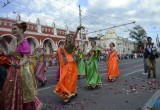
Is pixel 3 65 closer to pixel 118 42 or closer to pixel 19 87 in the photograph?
pixel 19 87

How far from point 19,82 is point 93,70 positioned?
20.0 feet

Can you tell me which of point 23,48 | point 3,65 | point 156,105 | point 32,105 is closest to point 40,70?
point 156,105

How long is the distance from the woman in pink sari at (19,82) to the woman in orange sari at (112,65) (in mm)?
8250

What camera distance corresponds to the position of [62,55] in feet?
28.2

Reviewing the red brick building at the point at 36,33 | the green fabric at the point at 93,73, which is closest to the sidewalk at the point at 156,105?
the green fabric at the point at 93,73

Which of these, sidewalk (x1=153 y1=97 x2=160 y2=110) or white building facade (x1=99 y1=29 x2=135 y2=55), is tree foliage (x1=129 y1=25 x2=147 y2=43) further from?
sidewalk (x1=153 y1=97 x2=160 y2=110)

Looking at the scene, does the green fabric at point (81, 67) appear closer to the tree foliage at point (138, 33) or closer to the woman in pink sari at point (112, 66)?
the woman in pink sari at point (112, 66)

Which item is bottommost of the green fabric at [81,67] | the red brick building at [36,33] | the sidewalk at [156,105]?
the sidewalk at [156,105]

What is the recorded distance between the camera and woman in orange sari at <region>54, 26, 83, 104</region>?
27.3 feet

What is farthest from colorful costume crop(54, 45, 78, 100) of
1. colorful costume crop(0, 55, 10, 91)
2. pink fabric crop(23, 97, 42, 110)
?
pink fabric crop(23, 97, 42, 110)

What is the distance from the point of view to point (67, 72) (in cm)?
845

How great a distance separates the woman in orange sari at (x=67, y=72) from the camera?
833cm

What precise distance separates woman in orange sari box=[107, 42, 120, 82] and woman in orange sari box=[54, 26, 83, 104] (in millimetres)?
5123

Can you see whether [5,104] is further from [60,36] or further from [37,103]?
[60,36]
